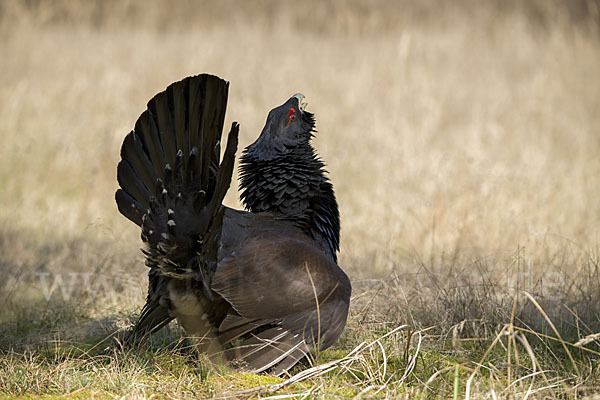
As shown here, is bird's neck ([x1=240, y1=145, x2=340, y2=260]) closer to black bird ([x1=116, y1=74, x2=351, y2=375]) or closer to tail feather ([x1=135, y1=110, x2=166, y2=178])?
black bird ([x1=116, y1=74, x2=351, y2=375])

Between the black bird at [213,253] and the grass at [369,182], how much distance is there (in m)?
0.19

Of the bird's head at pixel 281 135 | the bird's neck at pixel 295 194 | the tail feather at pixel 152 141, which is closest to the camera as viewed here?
the tail feather at pixel 152 141

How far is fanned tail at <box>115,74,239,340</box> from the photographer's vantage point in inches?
125

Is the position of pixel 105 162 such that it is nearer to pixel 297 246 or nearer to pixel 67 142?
pixel 67 142

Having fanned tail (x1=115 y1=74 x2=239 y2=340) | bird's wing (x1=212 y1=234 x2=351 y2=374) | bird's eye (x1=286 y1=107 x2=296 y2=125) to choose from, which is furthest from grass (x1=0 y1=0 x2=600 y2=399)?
bird's eye (x1=286 y1=107 x2=296 y2=125)

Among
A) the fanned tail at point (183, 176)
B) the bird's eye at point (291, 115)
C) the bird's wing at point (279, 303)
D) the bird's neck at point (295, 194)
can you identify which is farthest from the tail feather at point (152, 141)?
the bird's eye at point (291, 115)

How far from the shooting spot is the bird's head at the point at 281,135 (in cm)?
389

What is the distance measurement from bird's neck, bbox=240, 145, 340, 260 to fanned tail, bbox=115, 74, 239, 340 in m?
0.61

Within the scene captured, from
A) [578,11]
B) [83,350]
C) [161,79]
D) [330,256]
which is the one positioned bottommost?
[83,350]

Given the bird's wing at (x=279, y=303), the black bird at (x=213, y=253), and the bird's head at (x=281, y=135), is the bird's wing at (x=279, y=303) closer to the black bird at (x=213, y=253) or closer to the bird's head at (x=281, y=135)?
the black bird at (x=213, y=253)

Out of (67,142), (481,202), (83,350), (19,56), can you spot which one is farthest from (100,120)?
(83,350)

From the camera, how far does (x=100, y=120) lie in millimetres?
9891

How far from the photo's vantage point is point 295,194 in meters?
3.75

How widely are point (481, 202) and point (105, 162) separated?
4.74m
